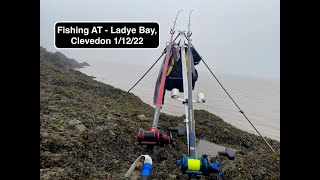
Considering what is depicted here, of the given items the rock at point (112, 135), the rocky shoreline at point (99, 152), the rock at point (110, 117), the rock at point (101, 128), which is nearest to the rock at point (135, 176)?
the rocky shoreline at point (99, 152)

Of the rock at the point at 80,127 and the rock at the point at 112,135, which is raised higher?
the rock at the point at 80,127

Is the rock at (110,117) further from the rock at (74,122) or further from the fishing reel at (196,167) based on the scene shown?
the fishing reel at (196,167)

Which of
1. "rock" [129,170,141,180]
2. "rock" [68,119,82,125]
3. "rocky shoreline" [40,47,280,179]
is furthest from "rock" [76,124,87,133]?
"rock" [129,170,141,180]

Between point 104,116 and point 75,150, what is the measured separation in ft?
9.02

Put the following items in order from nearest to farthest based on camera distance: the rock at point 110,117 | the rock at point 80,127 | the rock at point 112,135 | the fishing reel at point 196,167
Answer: the fishing reel at point 196,167
the rock at point 112,135
the rock at point 80,127
the rock at point 110,117

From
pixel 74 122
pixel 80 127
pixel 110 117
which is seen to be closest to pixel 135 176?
pixel 80 127

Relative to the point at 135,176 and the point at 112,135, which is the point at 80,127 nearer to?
the point at 112,135

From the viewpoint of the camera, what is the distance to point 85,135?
18.0ft

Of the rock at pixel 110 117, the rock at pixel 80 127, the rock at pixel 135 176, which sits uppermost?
the rock at pixel 110 117

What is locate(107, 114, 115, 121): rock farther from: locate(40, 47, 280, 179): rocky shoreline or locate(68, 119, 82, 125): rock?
locate(68, 119, 82, 125): rock

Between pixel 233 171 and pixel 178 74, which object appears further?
pixel 178 74
